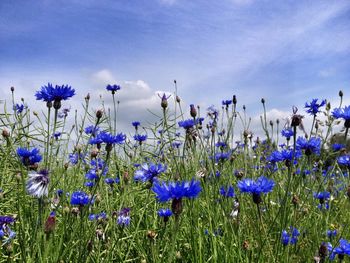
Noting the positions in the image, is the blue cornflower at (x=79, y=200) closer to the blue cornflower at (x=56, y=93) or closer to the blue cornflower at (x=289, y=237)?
the blue cornflower at (x=56, y=93)

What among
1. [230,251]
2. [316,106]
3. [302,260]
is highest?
[316,106]

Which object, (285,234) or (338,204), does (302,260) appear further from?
(338,204)

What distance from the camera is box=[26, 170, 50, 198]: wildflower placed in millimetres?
1764

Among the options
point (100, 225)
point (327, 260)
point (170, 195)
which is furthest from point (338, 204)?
point (170, 195)

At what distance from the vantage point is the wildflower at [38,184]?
176 centimetres

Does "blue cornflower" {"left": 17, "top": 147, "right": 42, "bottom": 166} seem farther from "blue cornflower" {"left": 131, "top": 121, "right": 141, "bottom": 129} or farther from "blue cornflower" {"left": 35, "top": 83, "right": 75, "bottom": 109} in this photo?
"blue cornflower" {"left": 131, "top": 121, "right": 141, "bottom": 129}

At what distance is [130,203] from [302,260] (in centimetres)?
136

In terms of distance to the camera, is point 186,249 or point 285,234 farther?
point 186,249

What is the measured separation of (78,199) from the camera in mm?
2363

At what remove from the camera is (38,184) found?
179 cm

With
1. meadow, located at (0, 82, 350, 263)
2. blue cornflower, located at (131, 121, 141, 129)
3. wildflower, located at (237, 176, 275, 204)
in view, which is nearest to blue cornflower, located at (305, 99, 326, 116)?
meadow, located at (0, 82, 350, 263)

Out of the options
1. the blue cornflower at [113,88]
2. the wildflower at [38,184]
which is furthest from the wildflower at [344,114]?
the blue cornflower at [113,88]

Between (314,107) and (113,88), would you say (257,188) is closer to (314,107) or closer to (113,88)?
(314,107)

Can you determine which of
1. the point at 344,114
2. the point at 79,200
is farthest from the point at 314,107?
the point at 79,200
